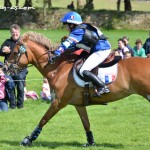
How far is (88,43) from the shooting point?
9133mm

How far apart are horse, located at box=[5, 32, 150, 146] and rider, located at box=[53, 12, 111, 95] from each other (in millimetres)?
294

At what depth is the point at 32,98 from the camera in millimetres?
15602

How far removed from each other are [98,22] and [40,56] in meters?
38.8

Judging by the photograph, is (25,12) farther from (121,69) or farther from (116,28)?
(121,69)

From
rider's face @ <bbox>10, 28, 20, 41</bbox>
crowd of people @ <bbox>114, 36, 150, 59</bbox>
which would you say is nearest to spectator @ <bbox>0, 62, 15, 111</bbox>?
rider's face @ <bbox>10, 28, 20, 41</bbox>

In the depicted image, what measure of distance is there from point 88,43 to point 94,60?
0.32 meters

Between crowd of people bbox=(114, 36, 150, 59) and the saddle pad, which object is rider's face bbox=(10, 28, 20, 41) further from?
crowd of people bbox=(114, 36, 150, 59)

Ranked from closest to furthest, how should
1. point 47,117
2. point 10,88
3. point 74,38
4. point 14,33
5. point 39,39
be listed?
point 74,38 → point 47,117 → point 39,39 → point 14,33 → point 10,88

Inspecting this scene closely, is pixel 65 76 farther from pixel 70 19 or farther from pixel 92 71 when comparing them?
pixel 70 19

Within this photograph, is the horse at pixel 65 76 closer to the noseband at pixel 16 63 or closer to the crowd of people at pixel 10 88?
the noseband at pixel 16 63

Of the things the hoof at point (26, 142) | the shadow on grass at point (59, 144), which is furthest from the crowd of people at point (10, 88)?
the hoof at point (26, 142)

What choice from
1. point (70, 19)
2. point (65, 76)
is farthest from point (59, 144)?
point (70, 19)

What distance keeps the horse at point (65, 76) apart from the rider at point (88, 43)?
0.29 meters

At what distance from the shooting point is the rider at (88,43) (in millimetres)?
9008
